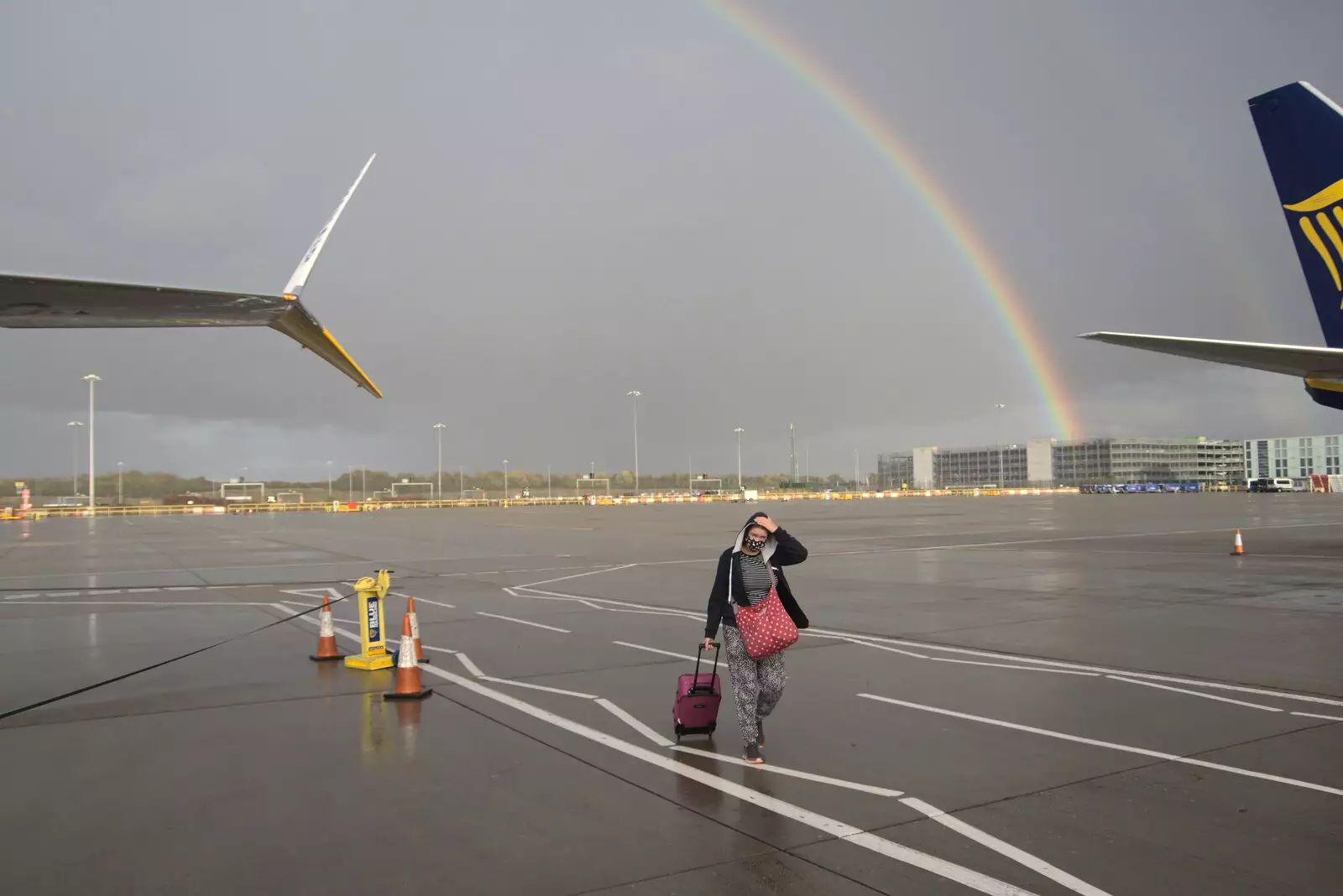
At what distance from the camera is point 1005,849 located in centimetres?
505

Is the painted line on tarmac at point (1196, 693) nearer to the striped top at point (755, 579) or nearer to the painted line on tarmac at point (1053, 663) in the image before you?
the painted line on tarmac at point (1053, 663)

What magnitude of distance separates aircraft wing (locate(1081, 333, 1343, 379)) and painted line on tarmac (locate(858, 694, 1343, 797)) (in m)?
8.05

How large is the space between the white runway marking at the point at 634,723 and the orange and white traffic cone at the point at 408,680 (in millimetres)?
1770

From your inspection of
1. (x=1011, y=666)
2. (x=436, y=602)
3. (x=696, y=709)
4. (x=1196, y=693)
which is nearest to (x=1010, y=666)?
(x=1011, y=666)

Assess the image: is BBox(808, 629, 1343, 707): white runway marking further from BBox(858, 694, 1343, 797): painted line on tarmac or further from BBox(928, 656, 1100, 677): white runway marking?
BBox(858, 694, 1343, 797): painted line on tarmac

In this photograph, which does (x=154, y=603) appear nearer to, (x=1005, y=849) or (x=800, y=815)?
(x=800, y=815)

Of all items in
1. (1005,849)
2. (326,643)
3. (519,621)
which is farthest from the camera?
(519,621)

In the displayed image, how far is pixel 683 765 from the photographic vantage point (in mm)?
6844

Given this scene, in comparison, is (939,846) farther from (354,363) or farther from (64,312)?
(64,312)

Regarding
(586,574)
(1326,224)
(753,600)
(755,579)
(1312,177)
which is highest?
(1312,177)

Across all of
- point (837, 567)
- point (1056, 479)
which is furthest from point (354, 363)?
point (1056, 479)

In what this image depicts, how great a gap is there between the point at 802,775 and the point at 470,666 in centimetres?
539

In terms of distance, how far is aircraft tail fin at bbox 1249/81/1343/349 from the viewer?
17.6m

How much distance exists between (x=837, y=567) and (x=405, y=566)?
11.5m
